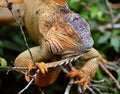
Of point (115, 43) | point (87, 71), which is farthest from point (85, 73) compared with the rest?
point (115, 43)

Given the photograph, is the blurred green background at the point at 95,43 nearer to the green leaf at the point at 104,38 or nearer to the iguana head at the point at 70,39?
the green leaf at the point at 104,38

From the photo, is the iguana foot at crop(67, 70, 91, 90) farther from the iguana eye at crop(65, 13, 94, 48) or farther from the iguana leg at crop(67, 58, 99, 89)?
the iguana eye at crop(65, 13, 94, 48)

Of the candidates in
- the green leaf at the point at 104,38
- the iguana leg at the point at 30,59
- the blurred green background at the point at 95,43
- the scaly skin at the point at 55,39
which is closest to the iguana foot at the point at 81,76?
the scaly skin at the point at 55,39

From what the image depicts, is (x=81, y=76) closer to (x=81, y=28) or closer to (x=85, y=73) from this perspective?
(x=85, y=73)

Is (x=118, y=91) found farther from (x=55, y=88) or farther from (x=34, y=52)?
(x=34, y=52)

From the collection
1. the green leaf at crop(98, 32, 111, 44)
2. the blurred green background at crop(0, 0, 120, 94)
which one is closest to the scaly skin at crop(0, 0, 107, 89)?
the blurred green background at crop(0, 0, 120, 94)

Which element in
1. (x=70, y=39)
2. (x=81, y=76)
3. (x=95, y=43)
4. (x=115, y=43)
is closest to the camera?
(x=70, y=39)

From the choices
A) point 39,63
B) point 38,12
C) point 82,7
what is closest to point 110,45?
point 82,7
